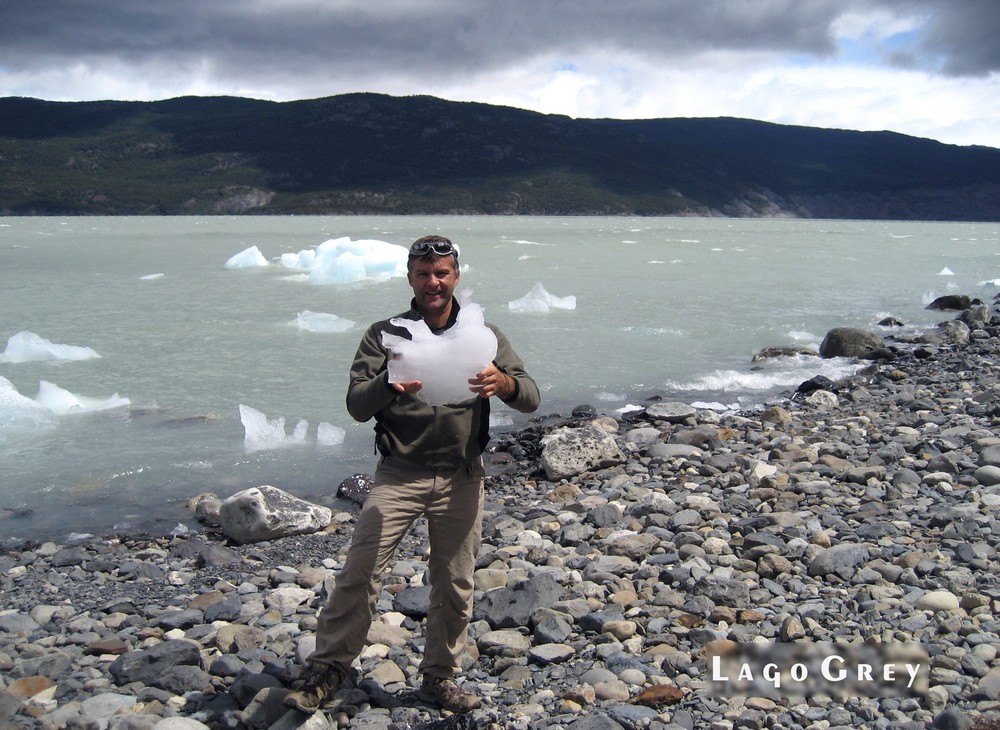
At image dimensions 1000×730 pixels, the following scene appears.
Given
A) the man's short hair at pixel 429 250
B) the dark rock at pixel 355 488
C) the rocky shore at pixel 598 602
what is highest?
the man's short hair at pixel 429 250

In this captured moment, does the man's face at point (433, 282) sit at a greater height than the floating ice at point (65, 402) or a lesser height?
greater

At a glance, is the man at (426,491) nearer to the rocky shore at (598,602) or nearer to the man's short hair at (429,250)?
the man's short hair at (429,250)

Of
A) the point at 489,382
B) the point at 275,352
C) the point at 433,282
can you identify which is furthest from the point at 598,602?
the point at 275,352

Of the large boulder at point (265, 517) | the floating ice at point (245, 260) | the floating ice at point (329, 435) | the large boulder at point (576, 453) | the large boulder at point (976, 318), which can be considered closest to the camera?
the large boulder at point (265, 517)

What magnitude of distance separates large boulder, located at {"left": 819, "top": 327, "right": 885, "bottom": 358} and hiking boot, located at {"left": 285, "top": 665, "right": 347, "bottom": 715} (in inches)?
429

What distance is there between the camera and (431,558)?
10.9 feet

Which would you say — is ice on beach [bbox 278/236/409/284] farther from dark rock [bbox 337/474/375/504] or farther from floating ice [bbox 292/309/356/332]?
dark rock [bbox 337/474/375/504]

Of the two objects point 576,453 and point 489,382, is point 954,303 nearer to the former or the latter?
point 576,453

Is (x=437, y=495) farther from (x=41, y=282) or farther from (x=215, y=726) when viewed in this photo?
(x=41, y=282)

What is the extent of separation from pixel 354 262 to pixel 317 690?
70.1 ft

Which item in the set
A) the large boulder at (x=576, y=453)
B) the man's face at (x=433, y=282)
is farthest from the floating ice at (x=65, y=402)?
the man's face at (x=433, y=282)

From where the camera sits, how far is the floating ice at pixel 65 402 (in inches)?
366

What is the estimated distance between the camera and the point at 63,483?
711cm

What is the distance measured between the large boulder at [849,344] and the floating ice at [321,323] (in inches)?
285
